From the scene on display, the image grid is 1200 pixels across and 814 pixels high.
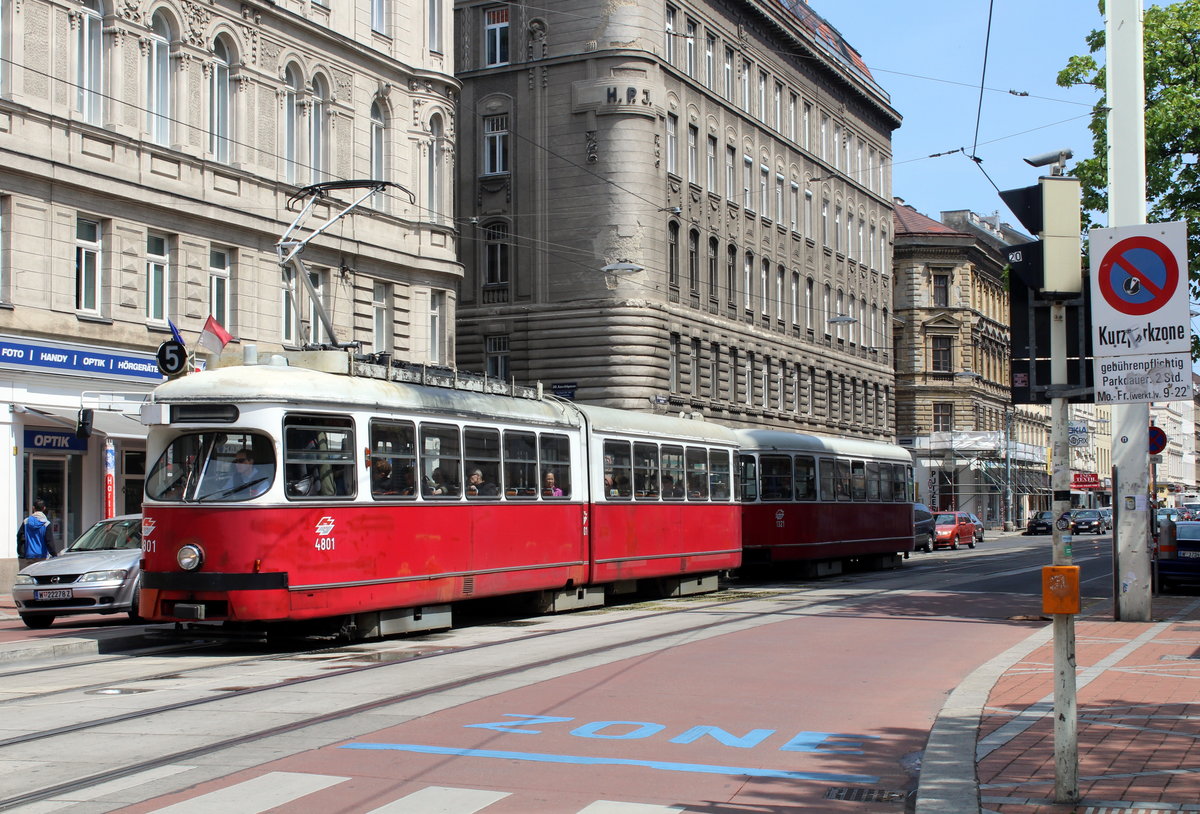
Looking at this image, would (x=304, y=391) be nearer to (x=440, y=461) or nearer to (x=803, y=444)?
(x=440, y=461)

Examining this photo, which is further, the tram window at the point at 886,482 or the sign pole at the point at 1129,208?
the tram window at the point at 886,482

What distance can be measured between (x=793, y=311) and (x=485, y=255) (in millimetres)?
16138

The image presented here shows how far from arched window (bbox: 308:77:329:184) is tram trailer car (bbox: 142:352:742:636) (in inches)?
552

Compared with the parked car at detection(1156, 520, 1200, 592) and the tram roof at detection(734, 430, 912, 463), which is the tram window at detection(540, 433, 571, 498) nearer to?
the tram roof at detection(734, 430, 912, 463)

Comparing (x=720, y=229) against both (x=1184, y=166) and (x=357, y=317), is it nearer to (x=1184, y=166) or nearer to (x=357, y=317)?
(x=357, y=317)

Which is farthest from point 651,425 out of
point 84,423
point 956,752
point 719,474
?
point 956,752

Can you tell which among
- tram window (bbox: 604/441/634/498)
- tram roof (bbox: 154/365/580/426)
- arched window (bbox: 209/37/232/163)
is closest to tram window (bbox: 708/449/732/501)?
tram window (bbox: 604/441/634/498)

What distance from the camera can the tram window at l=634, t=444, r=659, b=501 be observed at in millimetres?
22484

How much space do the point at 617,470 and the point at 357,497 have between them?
7.01 meters

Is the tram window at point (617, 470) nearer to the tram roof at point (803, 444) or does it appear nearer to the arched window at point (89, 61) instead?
the tram roof at point (803, 444)

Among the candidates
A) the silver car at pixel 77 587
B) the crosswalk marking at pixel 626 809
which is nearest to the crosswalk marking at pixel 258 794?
the crosswalk marking at pixel 626 809

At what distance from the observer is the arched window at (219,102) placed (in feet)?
96.9

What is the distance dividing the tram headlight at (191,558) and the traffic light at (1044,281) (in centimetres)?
872

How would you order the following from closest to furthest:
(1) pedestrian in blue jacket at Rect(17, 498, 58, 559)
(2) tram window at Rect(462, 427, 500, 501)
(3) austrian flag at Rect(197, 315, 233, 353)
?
(2) tram window at Rect(462, 427, 500, 501), (3) austrian flag at Rect(197, 315, 233, 353), (1) pedestrian in blue jacket at Rect(17, 498, 58, 559)
